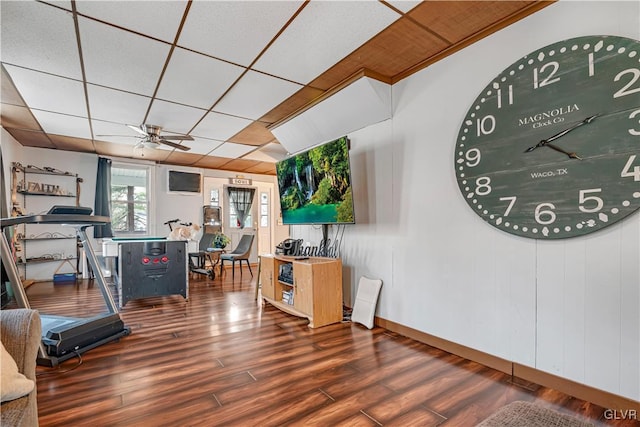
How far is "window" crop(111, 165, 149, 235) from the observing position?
677 centimetres

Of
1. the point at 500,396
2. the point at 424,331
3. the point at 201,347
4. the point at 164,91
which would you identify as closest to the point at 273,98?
the point at 164,91

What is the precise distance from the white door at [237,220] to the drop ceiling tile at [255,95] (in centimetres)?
416

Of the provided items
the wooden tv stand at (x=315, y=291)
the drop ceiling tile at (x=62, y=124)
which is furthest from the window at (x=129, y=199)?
the wooden tv stand at (x=315, y=291)

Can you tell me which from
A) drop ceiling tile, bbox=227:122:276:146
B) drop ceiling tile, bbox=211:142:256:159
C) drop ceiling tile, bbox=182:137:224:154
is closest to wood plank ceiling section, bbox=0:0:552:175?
drop ceiling tile, bbox=227:122:276:146

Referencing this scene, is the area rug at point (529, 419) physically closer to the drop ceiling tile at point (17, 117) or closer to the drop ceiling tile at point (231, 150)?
the drop ceiling tile at point (231, 150)

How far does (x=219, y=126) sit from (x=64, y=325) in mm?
3101

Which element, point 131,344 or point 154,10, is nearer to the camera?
point 154,10

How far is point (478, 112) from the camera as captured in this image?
7.86ft

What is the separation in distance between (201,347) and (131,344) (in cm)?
67

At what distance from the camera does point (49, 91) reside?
3404 mm

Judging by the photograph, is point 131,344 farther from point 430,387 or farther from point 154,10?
point 154,10

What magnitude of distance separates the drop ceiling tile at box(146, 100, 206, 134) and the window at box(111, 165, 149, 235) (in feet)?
9.28

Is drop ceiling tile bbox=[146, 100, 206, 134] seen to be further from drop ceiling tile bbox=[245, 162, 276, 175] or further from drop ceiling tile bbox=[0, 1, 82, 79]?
drop ceiling tile bbox=[245, 162, 276, 175]

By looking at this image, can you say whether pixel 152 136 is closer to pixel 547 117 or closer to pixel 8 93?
pixel 8 93
